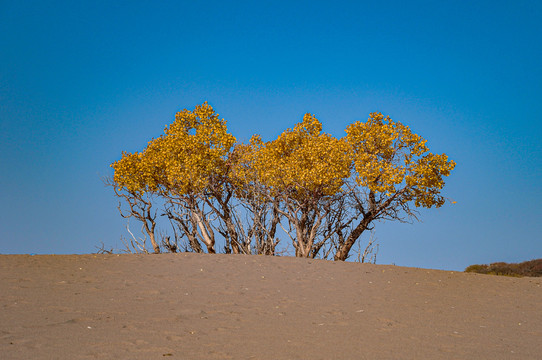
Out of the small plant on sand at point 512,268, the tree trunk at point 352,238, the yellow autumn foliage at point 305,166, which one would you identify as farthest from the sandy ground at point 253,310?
the small plant on sand at point 512,268

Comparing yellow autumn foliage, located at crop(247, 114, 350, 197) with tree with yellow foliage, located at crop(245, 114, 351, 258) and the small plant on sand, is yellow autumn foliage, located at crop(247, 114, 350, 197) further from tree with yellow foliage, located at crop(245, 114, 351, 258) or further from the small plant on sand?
the small plant on sand

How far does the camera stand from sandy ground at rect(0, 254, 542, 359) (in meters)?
6.71

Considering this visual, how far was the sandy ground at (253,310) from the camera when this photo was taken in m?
6.71

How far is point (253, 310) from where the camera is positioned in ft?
30.2

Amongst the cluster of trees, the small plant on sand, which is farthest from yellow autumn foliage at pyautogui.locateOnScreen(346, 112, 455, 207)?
the small plant on sand

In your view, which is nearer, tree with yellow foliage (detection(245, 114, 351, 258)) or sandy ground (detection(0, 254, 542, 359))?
sandy ground (detection(0, 254, 542, 359))

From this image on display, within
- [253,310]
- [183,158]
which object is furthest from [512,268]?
[253,310]

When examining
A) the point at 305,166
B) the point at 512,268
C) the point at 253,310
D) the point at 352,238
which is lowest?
the point at 253,310

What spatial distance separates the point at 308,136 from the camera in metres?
21.1

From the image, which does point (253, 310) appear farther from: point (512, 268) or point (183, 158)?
point (512, 268)

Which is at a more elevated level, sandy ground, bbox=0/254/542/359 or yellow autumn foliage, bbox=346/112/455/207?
yellow autumn foliage, bbox=346/112/455/207

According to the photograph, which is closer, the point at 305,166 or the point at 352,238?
the point at 305,166

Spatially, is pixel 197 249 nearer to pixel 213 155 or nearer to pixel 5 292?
pixel 213 155

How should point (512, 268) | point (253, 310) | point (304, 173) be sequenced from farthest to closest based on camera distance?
1. point (512, 268)
2. point (304, 173)
3. point (253, 310)
